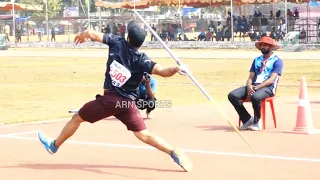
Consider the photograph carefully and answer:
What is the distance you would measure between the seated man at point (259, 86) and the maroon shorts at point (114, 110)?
363cm

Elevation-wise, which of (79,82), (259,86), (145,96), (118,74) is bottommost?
(79,82)

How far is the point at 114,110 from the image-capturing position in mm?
8734

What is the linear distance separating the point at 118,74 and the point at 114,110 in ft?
1.53

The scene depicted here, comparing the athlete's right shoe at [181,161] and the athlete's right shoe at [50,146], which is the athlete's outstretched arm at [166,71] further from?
the athlete's right shoe at [50,146]

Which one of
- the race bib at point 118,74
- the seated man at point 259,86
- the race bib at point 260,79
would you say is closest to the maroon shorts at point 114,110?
the race bib at point 118,74

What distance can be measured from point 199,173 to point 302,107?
3760mm

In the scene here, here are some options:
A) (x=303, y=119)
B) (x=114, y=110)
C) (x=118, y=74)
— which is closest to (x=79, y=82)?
(x=303, y=119)

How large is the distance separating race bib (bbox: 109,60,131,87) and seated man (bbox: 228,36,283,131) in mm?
3859

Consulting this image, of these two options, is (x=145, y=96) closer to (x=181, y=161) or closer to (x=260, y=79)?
(x=260, y=79)

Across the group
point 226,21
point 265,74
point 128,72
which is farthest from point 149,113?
point 226,21

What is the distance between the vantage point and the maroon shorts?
8672 millimetres

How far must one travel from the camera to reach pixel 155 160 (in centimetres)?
934

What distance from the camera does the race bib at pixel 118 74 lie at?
8.51m

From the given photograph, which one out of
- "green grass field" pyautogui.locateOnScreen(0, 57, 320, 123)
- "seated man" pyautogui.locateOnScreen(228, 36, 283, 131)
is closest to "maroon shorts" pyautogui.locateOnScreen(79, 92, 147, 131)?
"seated man" pyautogui.locateOnScreen(228, 36, 283, 131)
